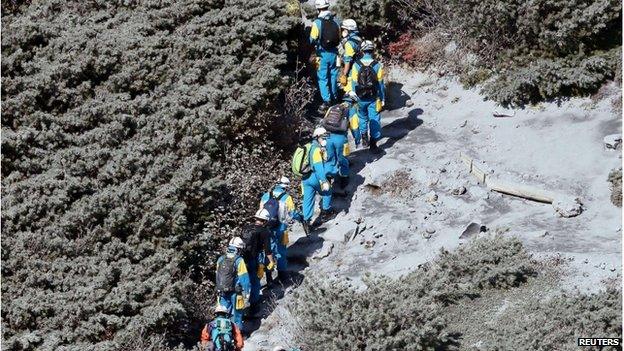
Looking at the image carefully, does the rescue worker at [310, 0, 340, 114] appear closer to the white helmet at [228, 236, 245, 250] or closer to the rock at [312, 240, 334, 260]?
the rock at [312, 240, 334, 260]

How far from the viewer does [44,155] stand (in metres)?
18.1

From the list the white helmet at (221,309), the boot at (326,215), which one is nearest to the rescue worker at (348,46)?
the boot at (326,215)

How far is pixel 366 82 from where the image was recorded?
63.1 feet

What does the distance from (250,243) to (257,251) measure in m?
0.21

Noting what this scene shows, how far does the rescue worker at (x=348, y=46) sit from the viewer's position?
20.3 meters

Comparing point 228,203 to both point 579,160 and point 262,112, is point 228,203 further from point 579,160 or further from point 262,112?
point 579,160

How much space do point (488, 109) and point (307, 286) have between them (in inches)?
246

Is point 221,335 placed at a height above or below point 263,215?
below

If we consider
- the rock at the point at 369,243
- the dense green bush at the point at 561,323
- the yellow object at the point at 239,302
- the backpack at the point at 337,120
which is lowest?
the rock at the point at 369,243

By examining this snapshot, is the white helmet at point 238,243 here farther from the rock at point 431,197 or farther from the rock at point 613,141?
the rock at point 613,141

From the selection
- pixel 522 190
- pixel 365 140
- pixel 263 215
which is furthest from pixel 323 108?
pixel 263 215

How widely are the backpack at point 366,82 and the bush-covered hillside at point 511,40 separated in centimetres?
263

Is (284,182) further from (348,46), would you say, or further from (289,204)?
(348,46)

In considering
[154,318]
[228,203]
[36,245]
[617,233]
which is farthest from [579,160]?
[36,245]
